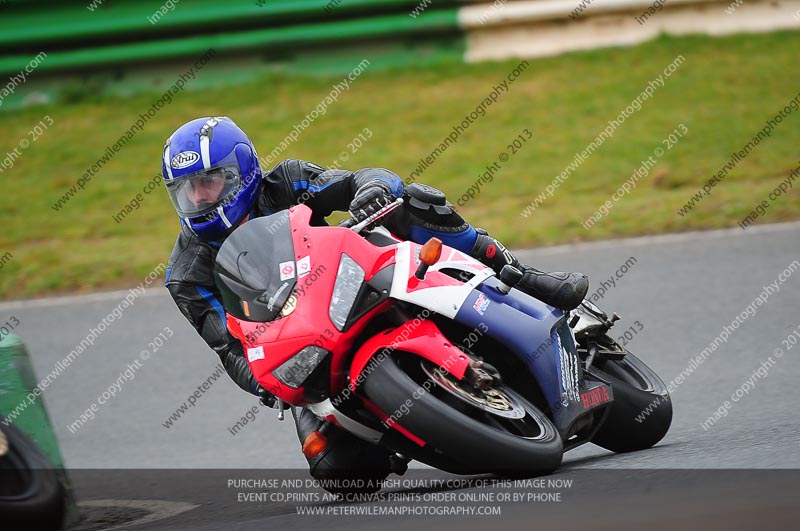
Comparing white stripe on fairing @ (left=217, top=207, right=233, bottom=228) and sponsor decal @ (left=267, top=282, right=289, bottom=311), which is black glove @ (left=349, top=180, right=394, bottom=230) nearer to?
sponsor decal @ (left=267, top=282, right=289, bottom=311)

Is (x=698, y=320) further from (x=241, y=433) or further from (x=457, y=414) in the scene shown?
(x=457, y=414)

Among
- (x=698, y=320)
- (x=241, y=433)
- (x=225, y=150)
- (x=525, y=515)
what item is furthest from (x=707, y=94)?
(x=525, y=515)

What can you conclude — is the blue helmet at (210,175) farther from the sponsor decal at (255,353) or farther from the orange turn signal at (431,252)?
the orange turn signal at (431,252)

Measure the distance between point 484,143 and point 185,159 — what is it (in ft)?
23.6

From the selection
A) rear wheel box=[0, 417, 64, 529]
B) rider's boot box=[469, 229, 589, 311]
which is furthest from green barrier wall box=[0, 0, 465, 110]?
rear wheel box=[0, 417, 64, 529]

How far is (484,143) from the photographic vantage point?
1127cm

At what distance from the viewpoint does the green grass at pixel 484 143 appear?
9414mm

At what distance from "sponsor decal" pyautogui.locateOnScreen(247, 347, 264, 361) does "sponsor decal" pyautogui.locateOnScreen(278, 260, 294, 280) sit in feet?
0.88

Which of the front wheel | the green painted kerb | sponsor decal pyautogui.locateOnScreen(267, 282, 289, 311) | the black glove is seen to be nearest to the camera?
the front wheel

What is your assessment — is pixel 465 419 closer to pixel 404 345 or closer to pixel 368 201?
pixel 404 345

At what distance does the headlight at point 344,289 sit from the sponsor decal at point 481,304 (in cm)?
47

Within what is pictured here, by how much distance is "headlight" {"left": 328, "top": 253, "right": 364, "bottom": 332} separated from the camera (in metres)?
3.72

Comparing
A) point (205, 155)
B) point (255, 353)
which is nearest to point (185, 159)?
point (205, 155)

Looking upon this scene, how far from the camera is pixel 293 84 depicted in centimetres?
1247
